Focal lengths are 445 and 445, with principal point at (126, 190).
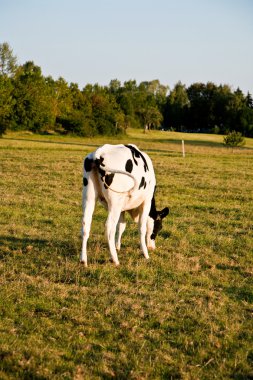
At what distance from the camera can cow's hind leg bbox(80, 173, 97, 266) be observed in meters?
7.94

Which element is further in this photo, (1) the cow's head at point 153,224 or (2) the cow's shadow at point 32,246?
(1) the cow's head at point 153,224

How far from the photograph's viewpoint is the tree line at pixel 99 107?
6838 centimetres

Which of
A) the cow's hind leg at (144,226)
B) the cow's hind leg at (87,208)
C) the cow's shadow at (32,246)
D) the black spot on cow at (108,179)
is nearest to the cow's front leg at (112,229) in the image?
the cow's hind leg at (87,208)

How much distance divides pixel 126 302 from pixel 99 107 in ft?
255

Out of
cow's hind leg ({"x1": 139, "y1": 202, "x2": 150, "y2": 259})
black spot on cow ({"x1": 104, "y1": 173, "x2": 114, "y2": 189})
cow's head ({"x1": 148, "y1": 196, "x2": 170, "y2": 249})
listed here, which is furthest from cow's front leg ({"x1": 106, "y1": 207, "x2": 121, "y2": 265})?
cow's head ({"x1": 148, "y1": 196, "x2": 170, "y2": 249})

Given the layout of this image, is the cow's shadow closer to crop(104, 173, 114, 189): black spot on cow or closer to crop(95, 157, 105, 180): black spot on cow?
crop(104, 173, 114, 189): black spot on cow

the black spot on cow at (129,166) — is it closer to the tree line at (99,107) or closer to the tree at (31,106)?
the tree line at (99,107)

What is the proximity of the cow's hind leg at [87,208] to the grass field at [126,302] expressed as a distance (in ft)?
1.05

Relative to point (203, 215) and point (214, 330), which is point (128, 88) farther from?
point (214, 330)

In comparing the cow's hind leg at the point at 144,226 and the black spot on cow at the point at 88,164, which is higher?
the black spot on cow at the point at 88,164

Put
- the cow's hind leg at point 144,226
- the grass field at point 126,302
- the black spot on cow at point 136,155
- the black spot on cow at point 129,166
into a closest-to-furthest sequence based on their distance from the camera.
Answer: the grass field at point 126,302
the black spot on cow at point 129,166
the black spot on cow at point 136,155
the cow's hind leg at point 144,226

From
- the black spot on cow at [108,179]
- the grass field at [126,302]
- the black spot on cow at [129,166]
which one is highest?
the black spot on cow at [129,166]

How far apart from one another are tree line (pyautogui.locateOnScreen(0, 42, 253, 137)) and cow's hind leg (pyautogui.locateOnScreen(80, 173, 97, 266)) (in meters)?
58.6

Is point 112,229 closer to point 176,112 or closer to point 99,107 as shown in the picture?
point 99,107
